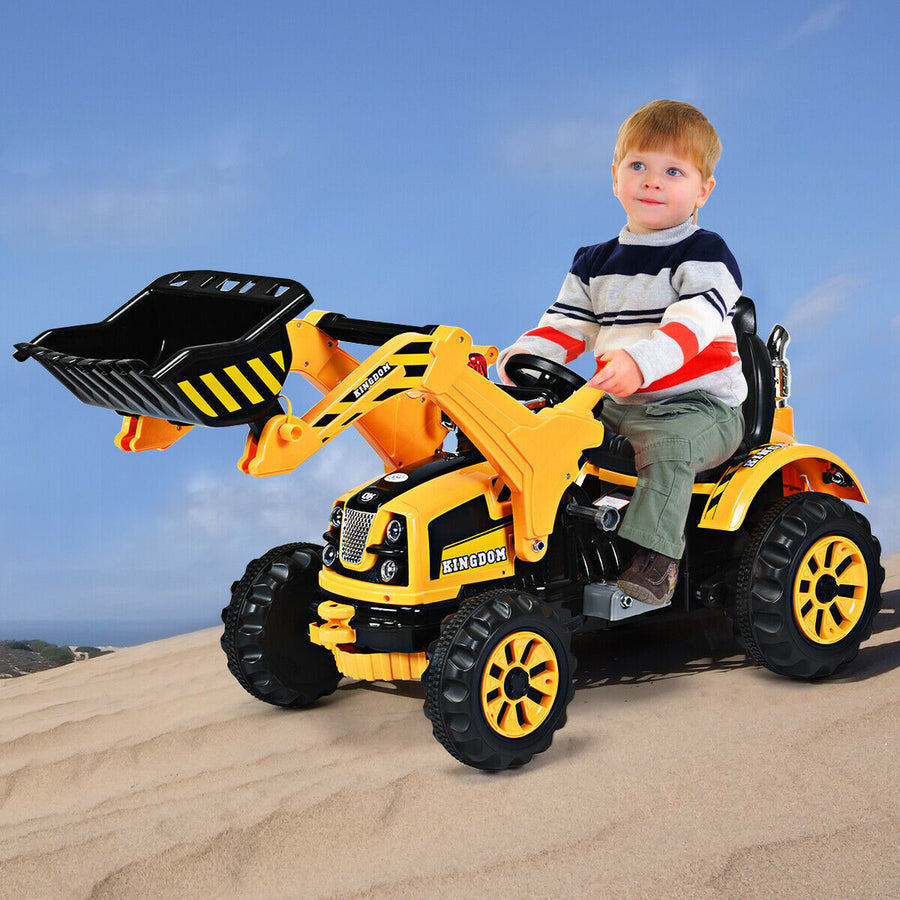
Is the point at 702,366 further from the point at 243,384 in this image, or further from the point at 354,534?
the point at 243,384

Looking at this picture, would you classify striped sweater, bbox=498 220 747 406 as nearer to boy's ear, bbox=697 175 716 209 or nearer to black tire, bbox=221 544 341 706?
boy's ear, bbox=697 175 716 209

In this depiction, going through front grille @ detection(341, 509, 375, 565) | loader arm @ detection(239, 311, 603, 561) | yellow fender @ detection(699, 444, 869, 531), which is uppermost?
loader arm @ detection(239, 311, 603, 561)

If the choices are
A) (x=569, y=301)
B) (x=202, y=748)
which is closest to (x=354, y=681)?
(x=202, y=748)

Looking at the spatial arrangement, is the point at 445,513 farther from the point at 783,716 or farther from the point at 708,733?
the point at 783,716

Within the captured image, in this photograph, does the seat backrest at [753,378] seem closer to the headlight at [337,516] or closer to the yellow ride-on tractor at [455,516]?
the yellow ride-on tractor at [455,516]

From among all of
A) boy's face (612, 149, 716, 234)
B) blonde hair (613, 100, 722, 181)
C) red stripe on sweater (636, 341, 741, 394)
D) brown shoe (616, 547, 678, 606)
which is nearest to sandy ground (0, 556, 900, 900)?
brown shoe (616, 547, 678, 606)

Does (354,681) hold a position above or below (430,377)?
below

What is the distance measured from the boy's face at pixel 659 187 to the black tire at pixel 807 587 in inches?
43.8

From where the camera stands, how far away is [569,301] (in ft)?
13.0

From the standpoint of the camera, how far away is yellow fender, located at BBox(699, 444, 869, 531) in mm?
3652

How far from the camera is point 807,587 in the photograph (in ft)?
12.4

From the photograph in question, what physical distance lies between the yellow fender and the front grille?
3.93 feet

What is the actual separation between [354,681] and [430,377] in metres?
1.51

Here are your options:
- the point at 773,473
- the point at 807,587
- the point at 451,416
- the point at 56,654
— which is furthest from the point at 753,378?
the point at 56,654
